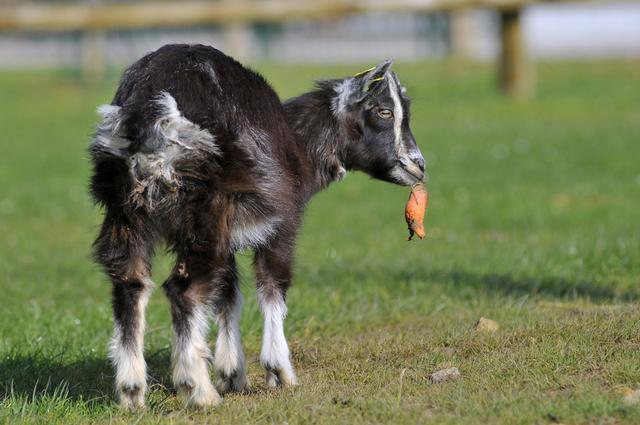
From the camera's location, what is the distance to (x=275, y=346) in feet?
18.6

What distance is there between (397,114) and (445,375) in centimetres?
151

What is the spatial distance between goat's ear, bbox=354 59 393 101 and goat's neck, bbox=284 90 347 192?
0.71ft

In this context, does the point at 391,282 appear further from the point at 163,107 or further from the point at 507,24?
the point at 507,24

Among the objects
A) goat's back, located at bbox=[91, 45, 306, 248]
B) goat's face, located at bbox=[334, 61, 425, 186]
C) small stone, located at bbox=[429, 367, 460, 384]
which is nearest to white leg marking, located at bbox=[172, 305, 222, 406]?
goat's back, located at bbox=[91, 45, 306, 248]

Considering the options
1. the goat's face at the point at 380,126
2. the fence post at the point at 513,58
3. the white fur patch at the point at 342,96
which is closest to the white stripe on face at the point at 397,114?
the goat's face at the point at 380,126

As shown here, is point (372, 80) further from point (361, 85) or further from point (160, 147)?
point (160, 147)

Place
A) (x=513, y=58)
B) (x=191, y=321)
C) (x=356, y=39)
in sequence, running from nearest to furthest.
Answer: (x=191, y=321) < (x=513, y=58) < (x=356, y=39)

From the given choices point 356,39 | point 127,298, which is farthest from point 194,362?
point 356,39

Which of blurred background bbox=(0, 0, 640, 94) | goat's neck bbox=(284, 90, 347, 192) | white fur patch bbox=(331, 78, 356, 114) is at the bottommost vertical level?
blurred background bbox=(0, 0, 640, 94)

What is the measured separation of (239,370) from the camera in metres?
5.71

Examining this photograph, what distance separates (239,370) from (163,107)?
57.5 inches

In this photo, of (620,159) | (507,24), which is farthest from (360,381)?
(507,24)

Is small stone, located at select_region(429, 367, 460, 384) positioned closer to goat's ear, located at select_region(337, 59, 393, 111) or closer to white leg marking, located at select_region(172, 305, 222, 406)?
white leg marking, located at select_region(172, 305, 222, 406)

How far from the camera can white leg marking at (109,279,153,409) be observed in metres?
5.21
